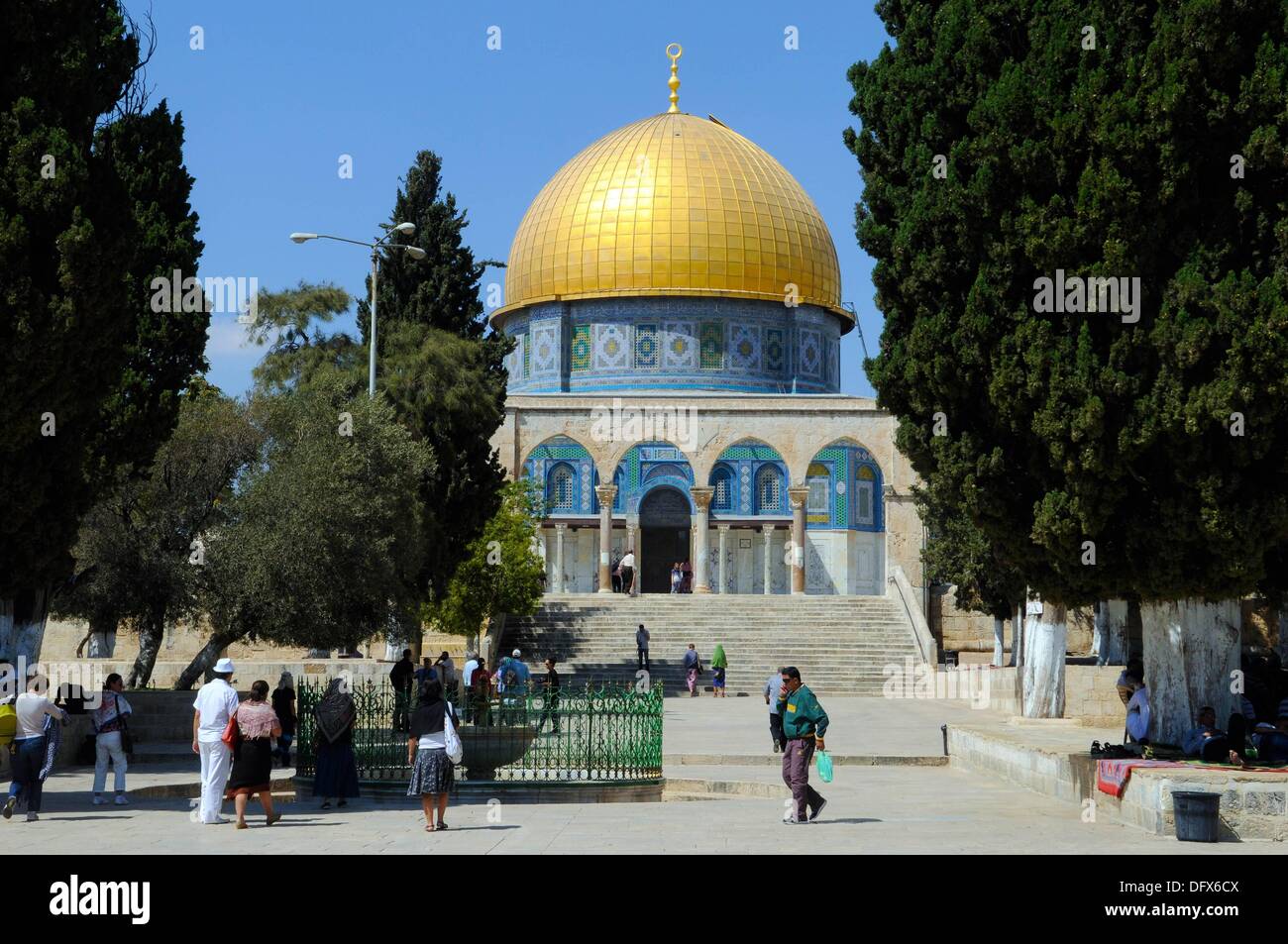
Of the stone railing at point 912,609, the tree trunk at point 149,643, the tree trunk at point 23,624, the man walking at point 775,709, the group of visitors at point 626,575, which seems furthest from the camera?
the group of visitors at point 626,575

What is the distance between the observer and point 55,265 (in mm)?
12039

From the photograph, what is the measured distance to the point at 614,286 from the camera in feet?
144

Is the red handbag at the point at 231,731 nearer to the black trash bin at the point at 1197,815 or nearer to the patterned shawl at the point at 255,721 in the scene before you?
the patterned shawl at the point at 255,721

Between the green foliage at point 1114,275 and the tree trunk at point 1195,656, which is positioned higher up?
the green foliage at point 1114,275

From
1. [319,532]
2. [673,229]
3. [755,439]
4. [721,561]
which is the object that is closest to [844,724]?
[319,532]

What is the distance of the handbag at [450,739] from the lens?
10961 millimetres

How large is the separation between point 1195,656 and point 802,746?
3211 mm

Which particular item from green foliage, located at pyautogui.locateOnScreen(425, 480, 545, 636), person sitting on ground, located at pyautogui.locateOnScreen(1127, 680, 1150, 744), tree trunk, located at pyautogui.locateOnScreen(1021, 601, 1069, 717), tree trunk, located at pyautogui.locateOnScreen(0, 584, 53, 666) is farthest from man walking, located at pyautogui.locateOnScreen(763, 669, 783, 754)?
green foliage, located at pyautogui.locateOnScreen(425, 480, 545, 636)

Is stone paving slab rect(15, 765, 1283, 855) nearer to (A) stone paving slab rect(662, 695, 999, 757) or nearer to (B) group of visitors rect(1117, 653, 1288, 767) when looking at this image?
(B) group of visitors rect(1117, 653, 1288, 767)

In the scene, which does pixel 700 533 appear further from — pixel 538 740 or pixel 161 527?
pixel 538 740

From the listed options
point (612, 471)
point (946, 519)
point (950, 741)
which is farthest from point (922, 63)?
point (612, 471)

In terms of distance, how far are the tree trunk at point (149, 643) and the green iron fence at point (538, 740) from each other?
6.05m

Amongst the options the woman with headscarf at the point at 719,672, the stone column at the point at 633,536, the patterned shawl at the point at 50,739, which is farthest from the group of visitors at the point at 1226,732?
the stone column at the point at 633,536
